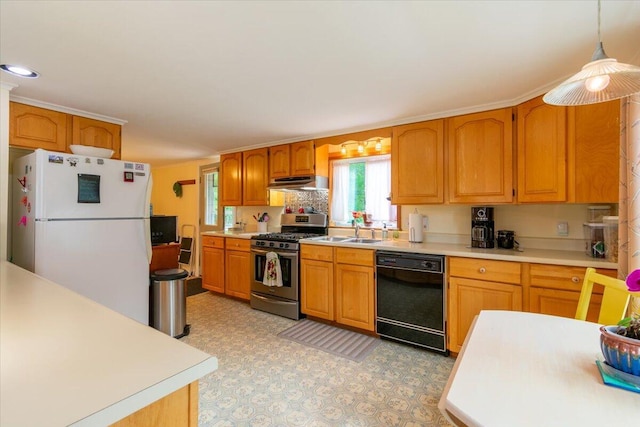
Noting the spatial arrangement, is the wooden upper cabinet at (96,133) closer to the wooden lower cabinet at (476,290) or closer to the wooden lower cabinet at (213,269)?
the wooden lower cabinet at (213,269)

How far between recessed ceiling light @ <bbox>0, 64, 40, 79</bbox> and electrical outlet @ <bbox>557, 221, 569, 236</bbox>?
4.15 meters

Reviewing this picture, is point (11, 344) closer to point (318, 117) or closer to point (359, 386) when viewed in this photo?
point (359, 386)

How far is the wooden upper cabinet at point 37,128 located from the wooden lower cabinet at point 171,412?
9.69 ft

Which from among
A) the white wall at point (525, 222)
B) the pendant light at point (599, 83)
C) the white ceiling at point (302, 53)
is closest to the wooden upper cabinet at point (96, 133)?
the white ceiling at point (302, 53)

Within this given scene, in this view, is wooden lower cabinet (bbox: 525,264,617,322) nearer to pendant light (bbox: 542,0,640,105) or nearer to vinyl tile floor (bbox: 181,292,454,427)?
vinyl tile floor (bbox: 181,292,454,427)

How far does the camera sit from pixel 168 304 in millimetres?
2910

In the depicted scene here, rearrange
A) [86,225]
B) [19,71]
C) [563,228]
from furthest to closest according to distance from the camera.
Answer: [563,228], [86,225], [19,71]

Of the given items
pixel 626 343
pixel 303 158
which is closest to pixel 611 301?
pixel 626 343

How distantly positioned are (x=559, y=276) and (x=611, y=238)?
434 mm

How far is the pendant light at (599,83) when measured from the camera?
101 cm

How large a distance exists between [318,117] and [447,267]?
6.05 feet

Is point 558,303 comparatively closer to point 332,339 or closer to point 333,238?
point 332,339

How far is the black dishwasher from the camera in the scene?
2547mm

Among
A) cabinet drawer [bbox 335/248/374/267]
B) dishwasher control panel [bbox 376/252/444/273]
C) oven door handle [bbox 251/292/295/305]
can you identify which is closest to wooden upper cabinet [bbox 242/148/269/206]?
oven door handle [bbox 251/292/295/305]
